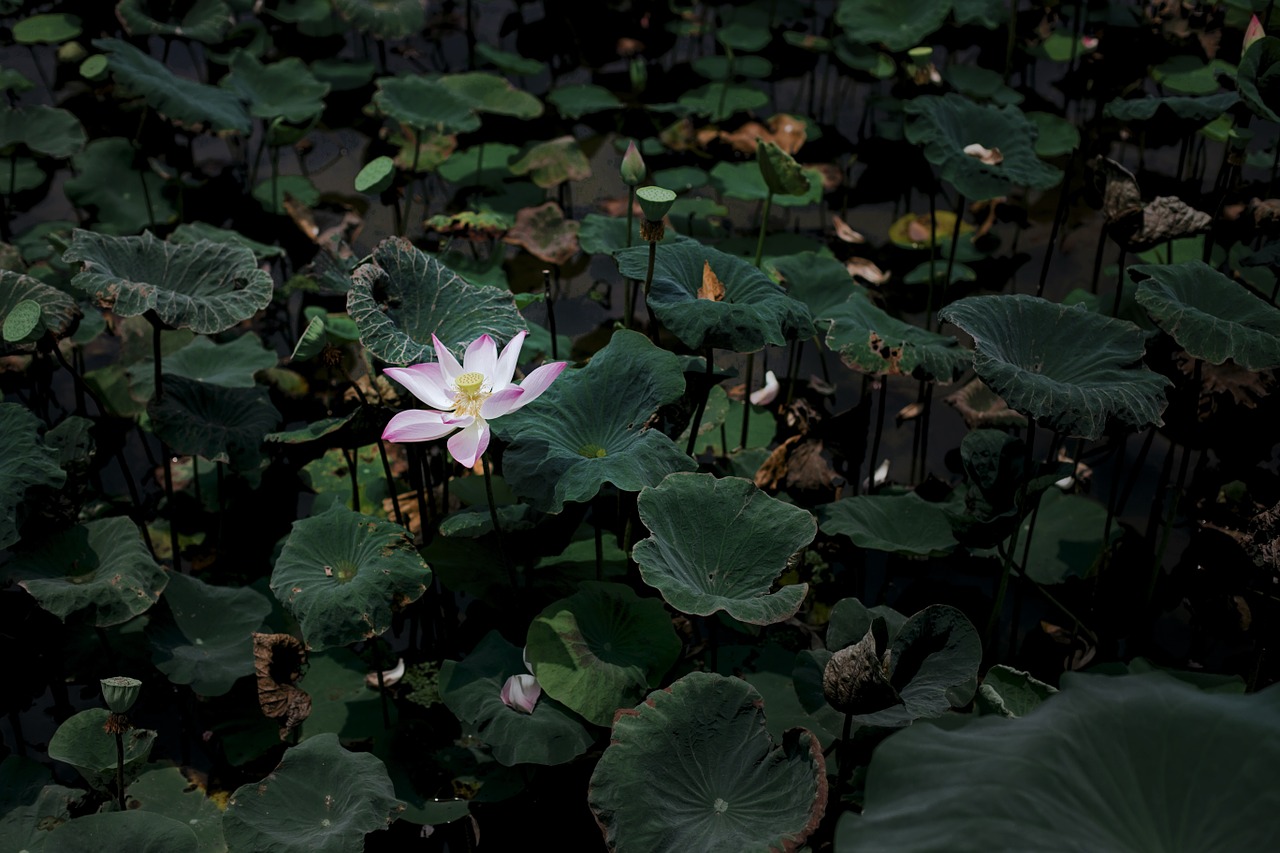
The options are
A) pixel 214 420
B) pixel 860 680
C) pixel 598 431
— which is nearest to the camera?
pixel 860 680

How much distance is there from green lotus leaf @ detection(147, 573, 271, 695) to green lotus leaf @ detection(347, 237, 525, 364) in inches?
27.0

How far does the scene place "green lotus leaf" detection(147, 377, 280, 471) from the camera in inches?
103

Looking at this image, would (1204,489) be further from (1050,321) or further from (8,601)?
(8,601)

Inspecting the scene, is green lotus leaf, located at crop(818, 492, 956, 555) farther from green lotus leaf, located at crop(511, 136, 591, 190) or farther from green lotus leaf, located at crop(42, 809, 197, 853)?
green lotus leaf, located at crop(511, 136, 591, 190)

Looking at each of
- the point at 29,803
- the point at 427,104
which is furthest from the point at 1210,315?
the point at 427,104

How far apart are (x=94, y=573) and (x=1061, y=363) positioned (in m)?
2.07

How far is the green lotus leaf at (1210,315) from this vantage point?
214cm

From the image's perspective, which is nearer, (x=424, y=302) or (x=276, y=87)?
(x=424, y=302)

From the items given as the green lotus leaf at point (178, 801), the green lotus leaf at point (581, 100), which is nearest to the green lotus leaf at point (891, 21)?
the green lotus leaf at point (581, 100)

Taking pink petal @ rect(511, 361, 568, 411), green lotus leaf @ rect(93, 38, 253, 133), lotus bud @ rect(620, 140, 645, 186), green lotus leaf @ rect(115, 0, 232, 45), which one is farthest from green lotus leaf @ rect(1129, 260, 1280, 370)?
green lotus leaf @ rect(115, 0, 232, 45)

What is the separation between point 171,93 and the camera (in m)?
3.54

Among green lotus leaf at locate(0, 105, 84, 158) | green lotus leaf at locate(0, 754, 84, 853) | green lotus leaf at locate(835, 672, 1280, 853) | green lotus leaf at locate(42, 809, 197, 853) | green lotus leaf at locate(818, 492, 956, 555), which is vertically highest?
green lotus leaf at locate(835, 672, 1280, 853)

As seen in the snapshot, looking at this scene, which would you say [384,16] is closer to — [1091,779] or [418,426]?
[418,426]

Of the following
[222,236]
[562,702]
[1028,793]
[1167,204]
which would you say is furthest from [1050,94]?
[1028,793]
